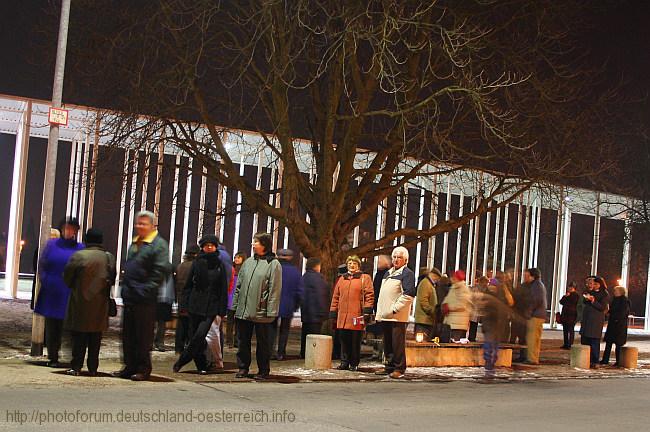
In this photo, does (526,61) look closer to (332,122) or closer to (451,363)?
(332,122)

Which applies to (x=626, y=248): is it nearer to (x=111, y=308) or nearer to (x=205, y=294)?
(x=205, y=294)

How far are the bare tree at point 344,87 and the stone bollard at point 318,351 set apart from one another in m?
4.08

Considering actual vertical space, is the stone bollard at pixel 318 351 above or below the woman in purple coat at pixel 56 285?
below

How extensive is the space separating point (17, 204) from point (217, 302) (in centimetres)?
1601

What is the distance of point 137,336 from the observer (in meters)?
10.8

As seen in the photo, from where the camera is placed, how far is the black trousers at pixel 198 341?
1175 cm

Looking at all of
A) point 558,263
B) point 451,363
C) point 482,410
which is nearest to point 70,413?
point 482,410

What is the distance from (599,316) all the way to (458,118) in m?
5.10

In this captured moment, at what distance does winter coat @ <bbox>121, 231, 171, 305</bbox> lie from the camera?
10742 millimetres

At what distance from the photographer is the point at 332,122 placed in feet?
57.7

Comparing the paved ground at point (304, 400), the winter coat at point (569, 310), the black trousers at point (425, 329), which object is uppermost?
the winter coat at point (569, 310)

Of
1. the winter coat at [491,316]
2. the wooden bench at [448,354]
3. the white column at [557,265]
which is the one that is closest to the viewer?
the winter coat at [491,316]

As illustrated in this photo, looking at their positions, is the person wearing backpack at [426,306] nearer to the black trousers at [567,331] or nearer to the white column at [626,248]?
the black trousers at [567,331]

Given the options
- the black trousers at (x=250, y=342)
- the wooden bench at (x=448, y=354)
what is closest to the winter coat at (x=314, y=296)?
the wooden bench at (x=448, y=354)
